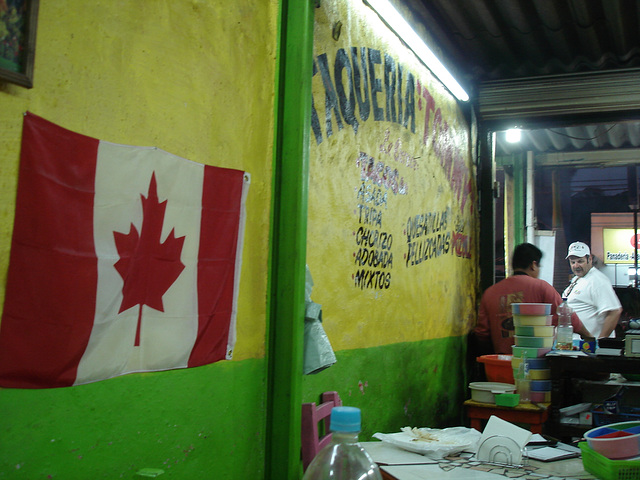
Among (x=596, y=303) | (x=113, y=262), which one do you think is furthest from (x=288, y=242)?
(x=596, y=303)

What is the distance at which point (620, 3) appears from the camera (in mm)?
4359

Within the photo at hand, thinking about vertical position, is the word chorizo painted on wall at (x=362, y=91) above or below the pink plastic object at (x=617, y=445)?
above

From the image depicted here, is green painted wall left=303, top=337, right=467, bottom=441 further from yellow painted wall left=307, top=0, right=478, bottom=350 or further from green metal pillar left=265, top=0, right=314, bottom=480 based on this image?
green metal pillar left=265, top=0, right=314, bottom=480

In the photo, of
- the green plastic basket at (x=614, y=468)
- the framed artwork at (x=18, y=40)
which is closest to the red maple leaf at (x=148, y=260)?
the framed artwork at (x=18, y=40)

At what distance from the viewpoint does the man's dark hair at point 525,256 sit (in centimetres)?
524

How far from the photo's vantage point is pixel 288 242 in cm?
229

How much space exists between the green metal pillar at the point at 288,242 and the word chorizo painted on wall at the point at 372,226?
830 mm

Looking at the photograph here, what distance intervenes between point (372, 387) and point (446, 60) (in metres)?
3.17

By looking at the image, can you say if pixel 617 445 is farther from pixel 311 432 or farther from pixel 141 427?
pixel 141 427

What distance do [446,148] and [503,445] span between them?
313 cm

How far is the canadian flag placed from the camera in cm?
142

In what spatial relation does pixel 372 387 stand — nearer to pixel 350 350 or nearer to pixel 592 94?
pixel 350 350

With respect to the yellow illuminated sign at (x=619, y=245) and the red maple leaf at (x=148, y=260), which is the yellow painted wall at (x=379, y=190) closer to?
the red maple leaf at (x=148, y=260)

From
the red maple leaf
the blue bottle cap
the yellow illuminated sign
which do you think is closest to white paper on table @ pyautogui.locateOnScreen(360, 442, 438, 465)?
the blue bottle cap
